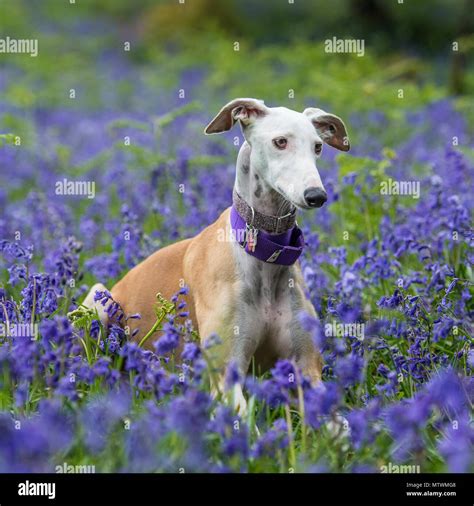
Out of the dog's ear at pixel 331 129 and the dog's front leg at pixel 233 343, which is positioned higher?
the dog's ear at pixel 331 129

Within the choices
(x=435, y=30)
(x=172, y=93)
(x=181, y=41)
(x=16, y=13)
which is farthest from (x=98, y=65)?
(x=435, y=30)

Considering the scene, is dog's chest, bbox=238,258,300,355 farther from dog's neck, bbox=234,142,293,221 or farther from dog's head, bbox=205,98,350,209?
dog's head, bbox=205,98,350,209

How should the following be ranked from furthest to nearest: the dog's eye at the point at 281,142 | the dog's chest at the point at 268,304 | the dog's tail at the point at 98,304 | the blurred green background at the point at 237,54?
1. the blurred green background at the point at 237,54
2. the dog's tail at the point at 98,304
3. the dog's chest at the point at 268,304
4. the dog's eye at the point at 281,142

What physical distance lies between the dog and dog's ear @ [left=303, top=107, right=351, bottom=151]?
0.12 meters

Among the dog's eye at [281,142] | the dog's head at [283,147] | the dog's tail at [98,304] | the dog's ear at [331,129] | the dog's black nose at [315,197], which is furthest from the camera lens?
the dog's tail at [98,304]

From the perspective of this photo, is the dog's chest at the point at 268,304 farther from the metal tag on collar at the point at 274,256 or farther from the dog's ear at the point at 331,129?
the dog's ear at the point at 331,129

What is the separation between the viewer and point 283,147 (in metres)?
4.46

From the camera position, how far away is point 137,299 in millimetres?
5336

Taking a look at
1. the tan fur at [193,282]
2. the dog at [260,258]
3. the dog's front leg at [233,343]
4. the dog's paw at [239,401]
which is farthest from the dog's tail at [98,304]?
the dog's paw at [239,401]

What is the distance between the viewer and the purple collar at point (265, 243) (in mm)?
4645

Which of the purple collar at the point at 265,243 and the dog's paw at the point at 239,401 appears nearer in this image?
the dog's paw at the point at 239,401

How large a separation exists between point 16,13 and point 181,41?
15.1 ft

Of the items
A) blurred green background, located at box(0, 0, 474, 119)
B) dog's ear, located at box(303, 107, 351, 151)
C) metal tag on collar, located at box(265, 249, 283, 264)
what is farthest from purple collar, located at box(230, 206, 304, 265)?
blurred green background, located at box(0, 0, 474, 119)

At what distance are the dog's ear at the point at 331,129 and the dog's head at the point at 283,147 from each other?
0.52 ft
